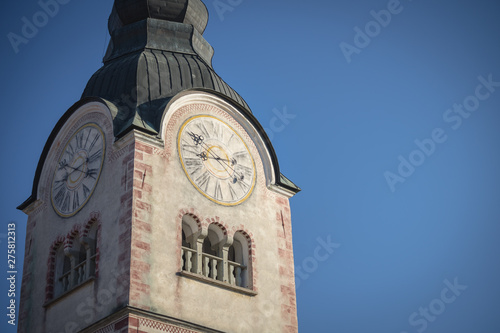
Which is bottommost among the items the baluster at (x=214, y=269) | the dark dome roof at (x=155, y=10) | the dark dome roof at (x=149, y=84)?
the baluster at (x=214, y=269)

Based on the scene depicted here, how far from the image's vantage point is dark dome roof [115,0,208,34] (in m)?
31.8

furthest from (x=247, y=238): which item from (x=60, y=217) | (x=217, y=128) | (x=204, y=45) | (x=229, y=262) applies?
(x=204, y=45)

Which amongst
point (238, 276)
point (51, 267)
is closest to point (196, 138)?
point (238, 276)

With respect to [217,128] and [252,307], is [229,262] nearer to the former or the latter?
[252,307]

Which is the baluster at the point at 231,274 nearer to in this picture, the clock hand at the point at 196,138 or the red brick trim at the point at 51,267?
the clock hand at the point at 196,138

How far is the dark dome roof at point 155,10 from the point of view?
104ft

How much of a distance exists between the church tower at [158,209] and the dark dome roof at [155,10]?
2.09 ft

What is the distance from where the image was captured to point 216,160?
2839cm

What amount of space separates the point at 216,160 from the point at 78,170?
416 cm

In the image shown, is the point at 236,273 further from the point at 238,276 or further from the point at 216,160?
the point at 216,160

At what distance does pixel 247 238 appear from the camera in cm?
2800

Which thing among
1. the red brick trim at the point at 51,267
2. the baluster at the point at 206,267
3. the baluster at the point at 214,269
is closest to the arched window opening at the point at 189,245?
the baluster at the point at 206,267

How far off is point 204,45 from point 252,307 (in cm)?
986

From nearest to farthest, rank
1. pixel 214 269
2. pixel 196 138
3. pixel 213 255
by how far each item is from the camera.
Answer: pixel 214 269 < pixel 213 255 < pixel 196 138
